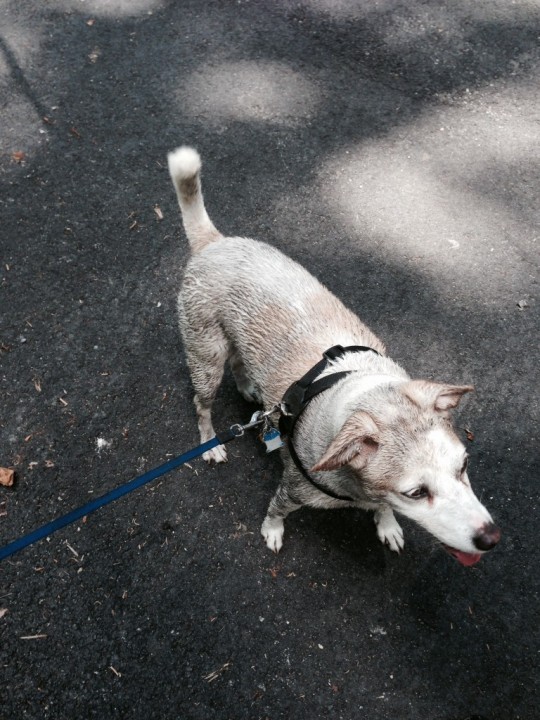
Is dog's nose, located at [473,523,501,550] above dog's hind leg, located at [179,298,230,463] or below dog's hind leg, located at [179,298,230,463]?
above

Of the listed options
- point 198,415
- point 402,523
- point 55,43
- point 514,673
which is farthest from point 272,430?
point 55,43

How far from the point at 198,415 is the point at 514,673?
2301mm

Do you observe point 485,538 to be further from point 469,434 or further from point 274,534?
point 469,434

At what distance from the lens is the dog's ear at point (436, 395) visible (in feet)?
7.95

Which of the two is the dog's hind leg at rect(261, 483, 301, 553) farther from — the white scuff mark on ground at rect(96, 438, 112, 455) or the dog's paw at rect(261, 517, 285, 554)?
the white scuff mark on ground at rect(96, 438, 112, 455)

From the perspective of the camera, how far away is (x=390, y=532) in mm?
3447

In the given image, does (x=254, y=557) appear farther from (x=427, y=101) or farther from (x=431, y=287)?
(x=427, y=101)

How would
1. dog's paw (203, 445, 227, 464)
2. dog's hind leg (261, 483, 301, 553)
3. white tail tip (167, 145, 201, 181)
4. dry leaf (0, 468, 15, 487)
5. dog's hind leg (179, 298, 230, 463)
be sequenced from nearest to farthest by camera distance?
white tail tip (167, 145, 201, 181), dog's hind leg (261, 483, 301, 553), dog's hind leg (179, 298, 230, 463), dry leaf (0, 468, 15, 487), dog's paw (203, 445, 227, 464)

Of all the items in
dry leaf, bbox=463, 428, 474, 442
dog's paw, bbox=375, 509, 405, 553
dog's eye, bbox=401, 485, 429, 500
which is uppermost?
dog's eye, bbox=401, 485, 429, 500

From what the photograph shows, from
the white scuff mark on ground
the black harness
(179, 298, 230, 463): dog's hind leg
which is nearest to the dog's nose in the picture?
the black harness

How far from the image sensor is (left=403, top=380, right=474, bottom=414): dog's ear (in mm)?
2422

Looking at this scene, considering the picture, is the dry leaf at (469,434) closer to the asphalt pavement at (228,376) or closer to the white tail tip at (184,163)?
the asphalt pavement at (228,376)

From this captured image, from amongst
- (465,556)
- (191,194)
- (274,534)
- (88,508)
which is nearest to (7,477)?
(88,508)

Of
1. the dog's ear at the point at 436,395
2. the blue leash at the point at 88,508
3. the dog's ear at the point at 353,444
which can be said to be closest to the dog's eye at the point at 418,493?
the dog's ear at the point at 353,444
